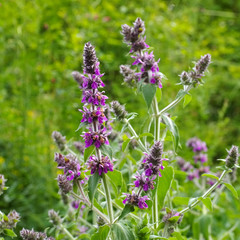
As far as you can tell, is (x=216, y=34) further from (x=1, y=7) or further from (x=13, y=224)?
(x=13, y=224)

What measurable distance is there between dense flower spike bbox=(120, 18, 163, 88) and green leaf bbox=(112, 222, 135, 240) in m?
0.60

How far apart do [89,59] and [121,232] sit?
667 millimetres

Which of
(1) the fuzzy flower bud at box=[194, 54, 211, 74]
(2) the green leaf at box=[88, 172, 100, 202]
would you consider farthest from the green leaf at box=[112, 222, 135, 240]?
(1) the fuzzy flower bud at box=[194, 54, 211, 74]

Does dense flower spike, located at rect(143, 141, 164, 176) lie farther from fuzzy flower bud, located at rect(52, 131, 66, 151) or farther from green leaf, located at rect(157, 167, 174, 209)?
fuzzy flower bud, located at rect(52, 131, 66, 151)

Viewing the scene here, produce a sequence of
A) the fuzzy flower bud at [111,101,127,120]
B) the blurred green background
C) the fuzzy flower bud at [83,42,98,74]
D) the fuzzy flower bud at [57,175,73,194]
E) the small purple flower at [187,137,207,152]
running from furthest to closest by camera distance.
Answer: the blurred green background < the small purple flower at [187,137,207,152] < the fuzzy flower bud at [111,101,127,120] < the fuzzy flower bud at [57,175,73,194] < the fuzzy flower bud at [83,42,98,74]

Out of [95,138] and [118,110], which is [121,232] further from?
[118,110]

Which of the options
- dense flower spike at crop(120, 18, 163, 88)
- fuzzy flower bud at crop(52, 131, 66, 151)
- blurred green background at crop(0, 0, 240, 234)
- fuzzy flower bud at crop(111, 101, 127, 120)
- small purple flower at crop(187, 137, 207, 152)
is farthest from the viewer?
blurred green background at crop(0, 0, 240, 234)

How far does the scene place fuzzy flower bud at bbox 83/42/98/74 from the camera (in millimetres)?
1351

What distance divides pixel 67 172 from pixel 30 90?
2484 millimetres

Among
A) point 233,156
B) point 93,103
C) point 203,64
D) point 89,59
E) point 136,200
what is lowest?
point 136,200

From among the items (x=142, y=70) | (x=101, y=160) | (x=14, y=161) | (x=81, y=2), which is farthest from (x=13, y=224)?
(x=81, y=2)

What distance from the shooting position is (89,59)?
53.6 inches

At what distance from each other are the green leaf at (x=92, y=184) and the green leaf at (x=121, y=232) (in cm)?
19

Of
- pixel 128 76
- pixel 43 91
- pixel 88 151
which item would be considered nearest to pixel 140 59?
pixel 128 76
